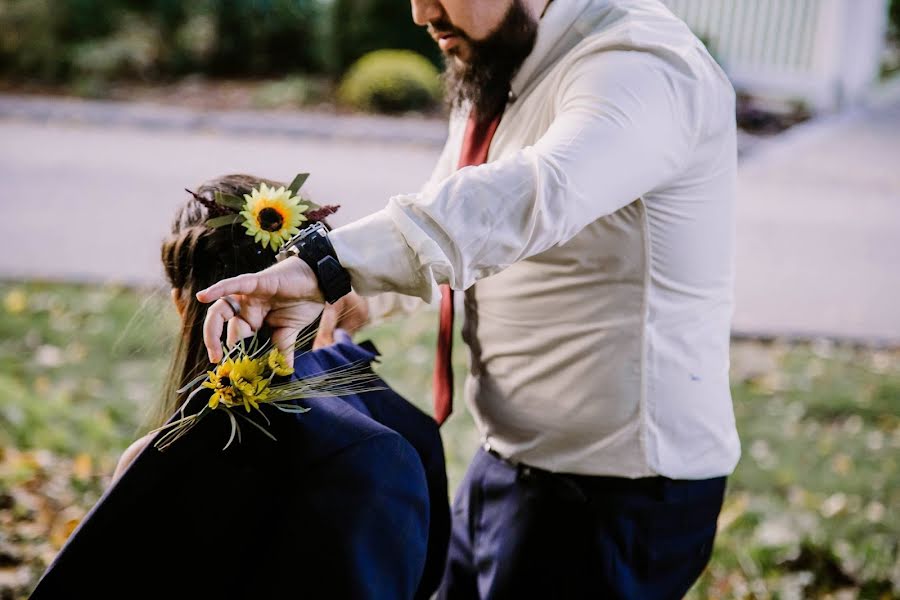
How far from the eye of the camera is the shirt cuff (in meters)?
1.66

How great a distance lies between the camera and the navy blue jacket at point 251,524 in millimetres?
1771

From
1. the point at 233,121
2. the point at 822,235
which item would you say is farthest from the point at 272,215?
the point at 233,121

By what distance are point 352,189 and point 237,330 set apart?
744 cm

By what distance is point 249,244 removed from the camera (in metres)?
2.00

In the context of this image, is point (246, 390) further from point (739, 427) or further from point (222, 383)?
point (739, 427)

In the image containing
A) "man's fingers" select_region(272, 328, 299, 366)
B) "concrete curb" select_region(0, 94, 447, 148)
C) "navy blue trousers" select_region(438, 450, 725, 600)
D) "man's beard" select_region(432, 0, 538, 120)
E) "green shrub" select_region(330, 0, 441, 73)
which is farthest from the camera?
"green shrub" select_region(330, 0, 441, 73)

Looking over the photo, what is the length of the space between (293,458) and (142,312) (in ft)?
1.91

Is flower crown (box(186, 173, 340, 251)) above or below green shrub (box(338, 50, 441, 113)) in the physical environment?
above

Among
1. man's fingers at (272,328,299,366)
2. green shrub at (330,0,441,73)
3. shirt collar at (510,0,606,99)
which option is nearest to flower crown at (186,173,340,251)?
man's fingers at (272,328,299,366)

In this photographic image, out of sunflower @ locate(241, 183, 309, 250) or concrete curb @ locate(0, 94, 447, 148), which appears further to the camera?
concrete curb @ locate(0, 94, 447, 148)

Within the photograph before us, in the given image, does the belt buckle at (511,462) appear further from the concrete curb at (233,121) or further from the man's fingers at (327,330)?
the concrete curb at (233,121)

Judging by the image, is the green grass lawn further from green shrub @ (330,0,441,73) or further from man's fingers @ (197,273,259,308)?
green shrub @ (330,0,441,73)

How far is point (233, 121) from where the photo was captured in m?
11.5

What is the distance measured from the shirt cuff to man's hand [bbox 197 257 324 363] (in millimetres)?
63
